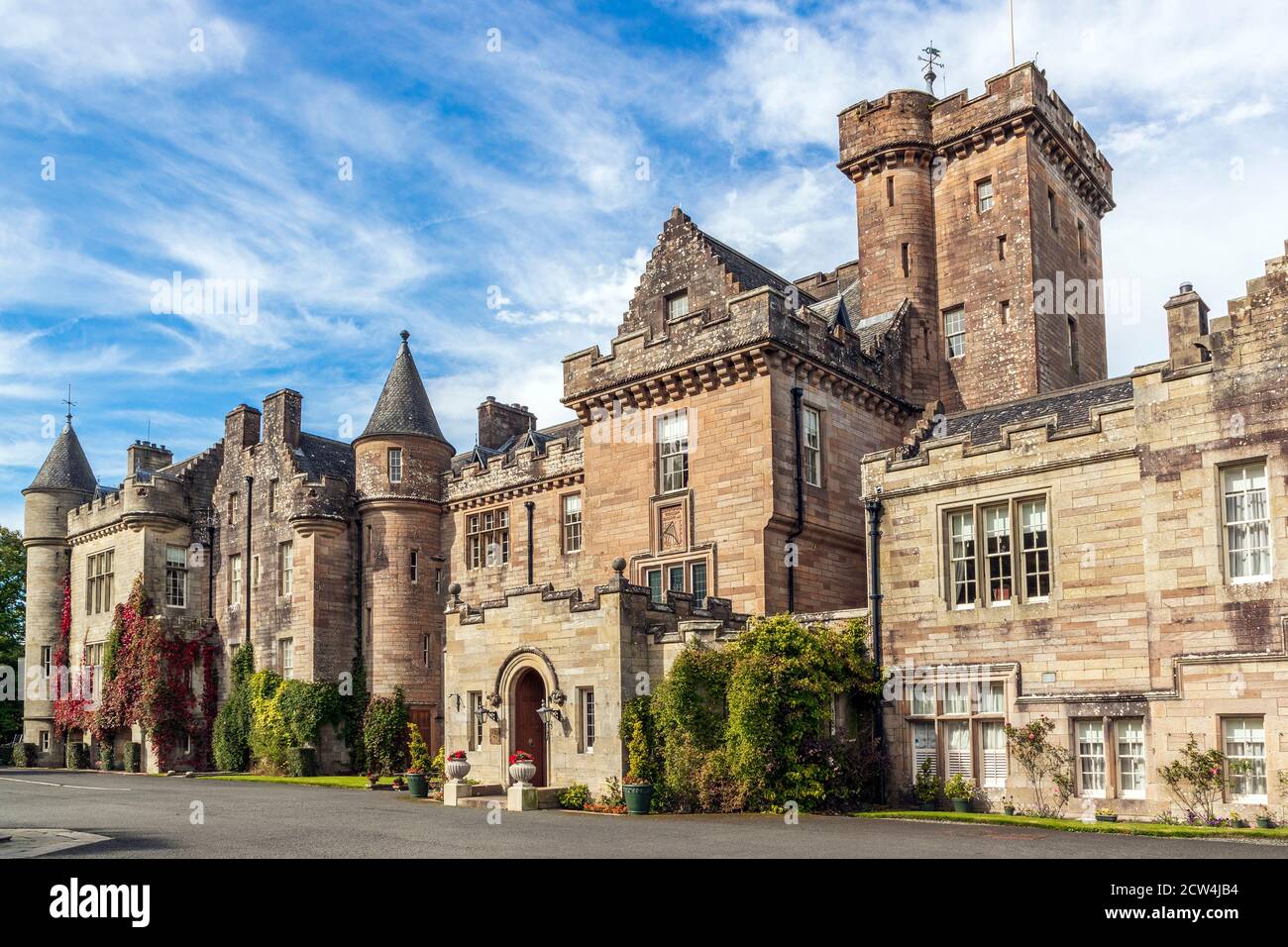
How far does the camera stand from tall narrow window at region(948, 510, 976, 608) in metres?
25.0

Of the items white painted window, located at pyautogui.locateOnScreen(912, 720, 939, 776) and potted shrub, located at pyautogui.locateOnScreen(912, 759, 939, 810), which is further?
white painted window, located at pyautogui.locateOnScreen(912, 720, 939, 776)

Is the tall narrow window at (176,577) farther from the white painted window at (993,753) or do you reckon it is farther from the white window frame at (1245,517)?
the white window frame at (1245,517)

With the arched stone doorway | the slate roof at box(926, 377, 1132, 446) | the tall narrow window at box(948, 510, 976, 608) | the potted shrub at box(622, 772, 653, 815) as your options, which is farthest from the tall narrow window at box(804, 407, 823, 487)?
the potted shrub at box(622, 772, 653, 815)

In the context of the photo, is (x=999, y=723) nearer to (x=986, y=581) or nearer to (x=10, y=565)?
(x=986, y=581)

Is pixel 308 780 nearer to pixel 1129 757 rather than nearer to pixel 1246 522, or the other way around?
pixel 1129 757

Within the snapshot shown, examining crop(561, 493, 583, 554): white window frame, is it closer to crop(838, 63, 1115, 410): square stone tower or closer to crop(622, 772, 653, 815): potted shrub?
crop(838, 63, 1115, 410): square stone tower

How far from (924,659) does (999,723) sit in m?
2.04

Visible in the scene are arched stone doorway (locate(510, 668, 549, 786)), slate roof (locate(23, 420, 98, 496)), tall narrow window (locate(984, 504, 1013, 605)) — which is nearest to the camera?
tall narrow window (locate(984, 504, 1013, 605))

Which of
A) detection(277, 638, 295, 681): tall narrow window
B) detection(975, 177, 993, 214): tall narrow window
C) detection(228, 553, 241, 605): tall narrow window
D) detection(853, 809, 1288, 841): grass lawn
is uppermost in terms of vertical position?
detection(975, 177, 993, 214): tall narrow window

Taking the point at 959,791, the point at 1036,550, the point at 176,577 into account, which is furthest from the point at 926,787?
the point at 176,577

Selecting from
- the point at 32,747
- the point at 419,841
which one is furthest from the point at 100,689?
the point at 419,841

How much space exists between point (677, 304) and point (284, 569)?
19078 mm

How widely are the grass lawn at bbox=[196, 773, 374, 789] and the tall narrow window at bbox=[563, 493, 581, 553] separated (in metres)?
9.15

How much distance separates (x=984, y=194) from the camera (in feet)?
117
